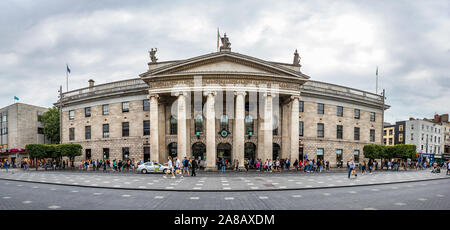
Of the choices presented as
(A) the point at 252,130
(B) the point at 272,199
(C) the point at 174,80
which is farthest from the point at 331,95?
(B) the point at 272,199

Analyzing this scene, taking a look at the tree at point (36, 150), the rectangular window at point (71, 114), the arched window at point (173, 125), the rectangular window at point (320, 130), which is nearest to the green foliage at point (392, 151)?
the rectangular window at point (320, 130)

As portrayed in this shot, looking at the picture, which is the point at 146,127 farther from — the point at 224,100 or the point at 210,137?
the point at 224,100

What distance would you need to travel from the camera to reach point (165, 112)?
121ft

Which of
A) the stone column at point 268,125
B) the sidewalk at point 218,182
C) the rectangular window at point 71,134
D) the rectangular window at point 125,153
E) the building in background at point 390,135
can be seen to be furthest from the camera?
the building in background at point 390,135

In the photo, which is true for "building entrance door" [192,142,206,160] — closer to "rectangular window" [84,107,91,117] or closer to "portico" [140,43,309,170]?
"portico" [140,43,309,170]

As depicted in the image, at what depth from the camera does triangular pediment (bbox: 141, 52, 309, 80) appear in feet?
104

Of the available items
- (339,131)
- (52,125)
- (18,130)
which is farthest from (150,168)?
(18,130)

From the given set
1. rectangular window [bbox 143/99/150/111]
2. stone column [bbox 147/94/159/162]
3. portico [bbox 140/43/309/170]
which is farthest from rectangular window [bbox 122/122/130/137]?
stone column [bbox 147/94/159/162]

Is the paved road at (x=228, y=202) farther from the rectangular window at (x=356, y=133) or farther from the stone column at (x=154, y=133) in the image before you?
the rectangular window at (x=356, y=133)

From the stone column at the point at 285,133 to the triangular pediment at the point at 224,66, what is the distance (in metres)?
5.62

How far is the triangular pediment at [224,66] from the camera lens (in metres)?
31.7

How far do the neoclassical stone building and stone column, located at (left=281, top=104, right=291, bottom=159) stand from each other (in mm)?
141
